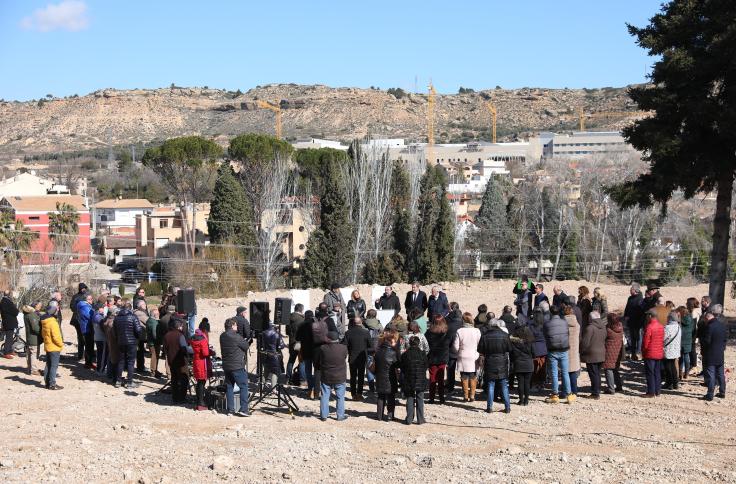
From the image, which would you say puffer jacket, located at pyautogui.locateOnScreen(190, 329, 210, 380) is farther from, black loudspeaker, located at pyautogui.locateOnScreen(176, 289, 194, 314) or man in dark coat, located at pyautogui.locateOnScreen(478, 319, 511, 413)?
man in dark coat, located at pyautogui.locateOnScreen(478, 319, 511, 413)

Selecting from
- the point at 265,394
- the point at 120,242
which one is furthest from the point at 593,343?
the point at 120,242

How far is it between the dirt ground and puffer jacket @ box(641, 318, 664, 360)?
79cm

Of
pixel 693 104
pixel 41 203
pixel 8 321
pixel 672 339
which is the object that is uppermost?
pixel 693 104

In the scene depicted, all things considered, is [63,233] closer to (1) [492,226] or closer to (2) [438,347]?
(1) [492,226]

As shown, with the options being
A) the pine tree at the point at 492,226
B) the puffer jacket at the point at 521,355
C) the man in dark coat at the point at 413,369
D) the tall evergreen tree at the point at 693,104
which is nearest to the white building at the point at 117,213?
the pine tree at the point at 492,226

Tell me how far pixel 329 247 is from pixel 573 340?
1242 inches

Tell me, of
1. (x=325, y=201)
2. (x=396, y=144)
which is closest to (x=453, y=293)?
(x=325, y=201)

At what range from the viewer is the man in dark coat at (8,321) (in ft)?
58.2

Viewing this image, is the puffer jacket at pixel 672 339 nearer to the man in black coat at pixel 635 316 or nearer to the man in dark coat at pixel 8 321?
the man in black coat at pixel 635 316

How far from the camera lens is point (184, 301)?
17656 mm

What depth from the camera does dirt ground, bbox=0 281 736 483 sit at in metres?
10.7

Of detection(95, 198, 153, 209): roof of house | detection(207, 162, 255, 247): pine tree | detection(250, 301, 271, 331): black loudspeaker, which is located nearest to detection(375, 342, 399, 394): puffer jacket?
detection(250, 301, 271, 331): black loudspeaker

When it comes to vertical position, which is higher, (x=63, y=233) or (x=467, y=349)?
(x=467, y=349)

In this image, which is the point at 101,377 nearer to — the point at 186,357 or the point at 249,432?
the point at 186,357
